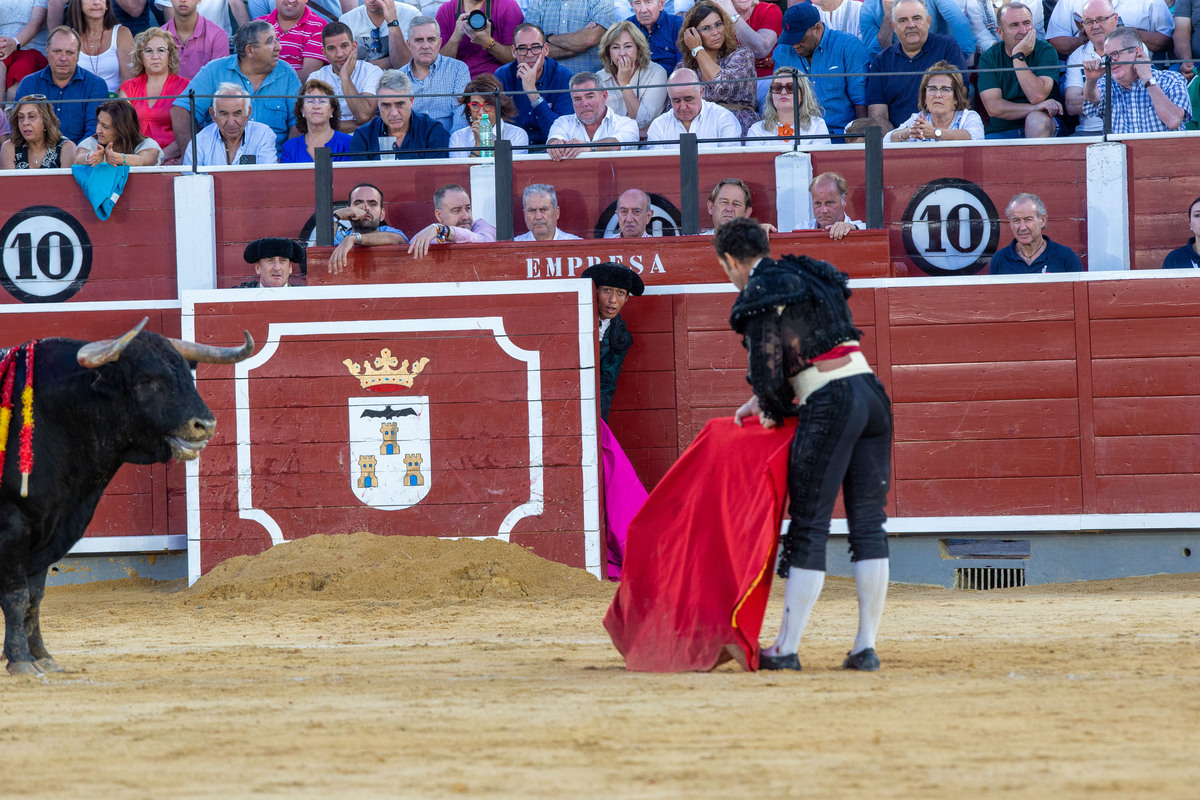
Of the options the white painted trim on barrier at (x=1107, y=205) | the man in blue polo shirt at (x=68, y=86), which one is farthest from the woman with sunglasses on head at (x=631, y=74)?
the man in blue polo shirt at (x=68, y=86)

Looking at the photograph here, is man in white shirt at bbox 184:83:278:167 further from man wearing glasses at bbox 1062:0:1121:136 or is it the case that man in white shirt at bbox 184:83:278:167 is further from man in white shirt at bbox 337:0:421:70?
man wearing glasses at bbox 1062:0:1121:136

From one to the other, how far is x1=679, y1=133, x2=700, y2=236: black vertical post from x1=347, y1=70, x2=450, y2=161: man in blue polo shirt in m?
1.70

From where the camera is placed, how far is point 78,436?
16.4 feet

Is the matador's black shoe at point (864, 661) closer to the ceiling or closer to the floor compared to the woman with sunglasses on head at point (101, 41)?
closer to the floor

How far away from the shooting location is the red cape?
4.62m

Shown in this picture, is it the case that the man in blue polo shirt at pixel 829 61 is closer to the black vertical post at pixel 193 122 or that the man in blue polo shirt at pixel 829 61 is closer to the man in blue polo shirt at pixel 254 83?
the man in blue polo shirt at pixel 254 83

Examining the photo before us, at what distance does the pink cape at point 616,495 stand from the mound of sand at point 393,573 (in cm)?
44

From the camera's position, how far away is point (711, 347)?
8.54 m

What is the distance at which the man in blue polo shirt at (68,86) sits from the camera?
9.55 metres

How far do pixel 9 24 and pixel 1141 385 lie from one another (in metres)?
8.50

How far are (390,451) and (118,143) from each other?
310 cm

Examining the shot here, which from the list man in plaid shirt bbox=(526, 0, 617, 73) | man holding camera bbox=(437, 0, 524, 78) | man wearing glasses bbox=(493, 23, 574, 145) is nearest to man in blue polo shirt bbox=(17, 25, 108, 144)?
man holding camera bbox=(437, 0, 524, 78)

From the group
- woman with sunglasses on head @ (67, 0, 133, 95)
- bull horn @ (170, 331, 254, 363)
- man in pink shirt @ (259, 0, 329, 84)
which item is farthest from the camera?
man in pink shirt @ (259, 0, 329, 84)

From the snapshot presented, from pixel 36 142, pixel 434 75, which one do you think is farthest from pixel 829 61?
pixel 36 142
